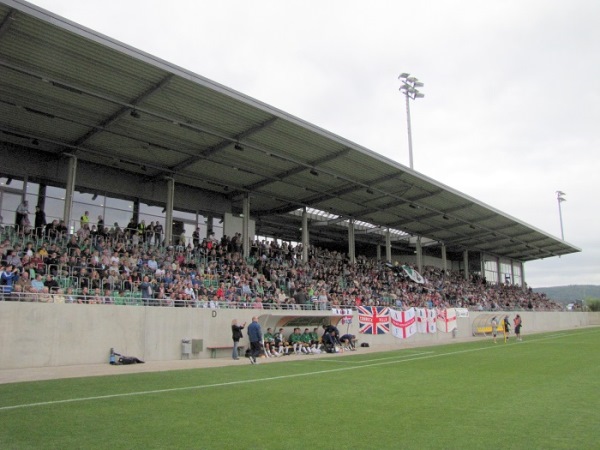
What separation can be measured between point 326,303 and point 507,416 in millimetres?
20902

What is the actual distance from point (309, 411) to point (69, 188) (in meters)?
21.2

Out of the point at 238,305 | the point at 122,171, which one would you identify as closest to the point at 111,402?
the point at 238,305

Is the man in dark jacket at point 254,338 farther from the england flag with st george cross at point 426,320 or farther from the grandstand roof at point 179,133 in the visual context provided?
the england flag with st george cross at point 426,320

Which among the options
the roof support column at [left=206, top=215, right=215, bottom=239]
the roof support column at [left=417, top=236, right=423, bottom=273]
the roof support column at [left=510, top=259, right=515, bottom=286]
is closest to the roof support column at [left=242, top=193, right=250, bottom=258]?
the roof support column at [left=206, top=215, right=215, bottom=239]

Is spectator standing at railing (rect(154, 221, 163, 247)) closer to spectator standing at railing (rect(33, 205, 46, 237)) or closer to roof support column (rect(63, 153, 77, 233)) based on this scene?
roof support column (rect(63, 153, 77, 233))

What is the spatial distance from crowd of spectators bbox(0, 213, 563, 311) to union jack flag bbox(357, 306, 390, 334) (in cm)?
89

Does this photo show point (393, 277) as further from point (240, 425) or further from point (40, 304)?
point (240, 425)

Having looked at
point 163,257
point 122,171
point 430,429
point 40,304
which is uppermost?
point 122,171

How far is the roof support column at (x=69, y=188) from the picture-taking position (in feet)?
83.7

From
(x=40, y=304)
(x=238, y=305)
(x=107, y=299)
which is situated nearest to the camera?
(x=40, y=304)

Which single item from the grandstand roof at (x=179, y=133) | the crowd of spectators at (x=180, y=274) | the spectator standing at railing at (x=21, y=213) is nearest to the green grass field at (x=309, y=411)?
the crowd of spectators at (x=180, y=274)

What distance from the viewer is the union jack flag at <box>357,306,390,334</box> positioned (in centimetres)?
3083

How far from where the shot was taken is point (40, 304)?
16.5 m

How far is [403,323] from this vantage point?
3394 cm
